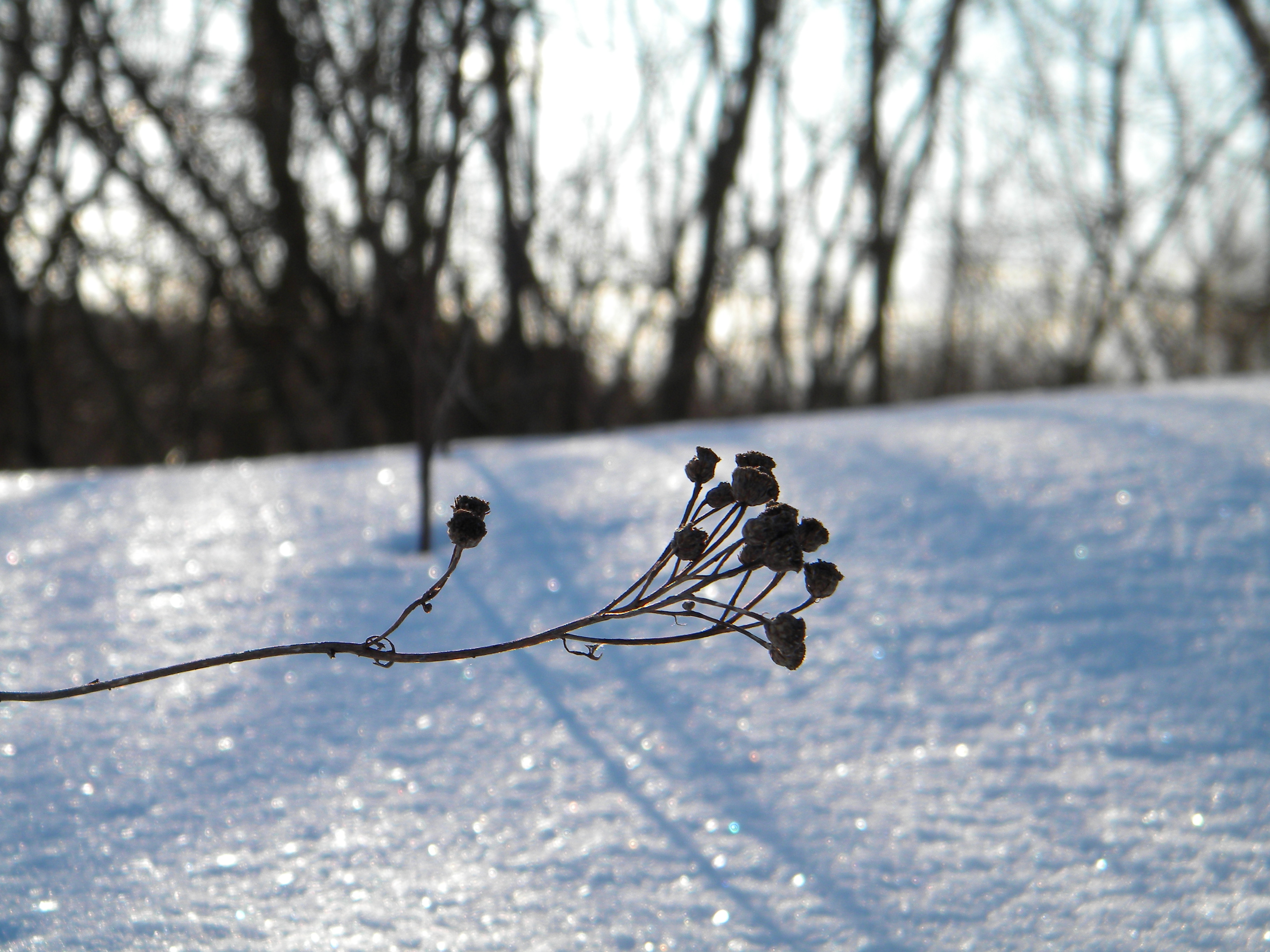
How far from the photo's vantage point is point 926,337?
8.76m

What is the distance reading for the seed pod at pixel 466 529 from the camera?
27.0 inches

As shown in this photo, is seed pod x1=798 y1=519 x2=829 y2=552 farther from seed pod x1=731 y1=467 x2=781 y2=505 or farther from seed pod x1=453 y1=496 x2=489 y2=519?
seed pod x1=453 y1=496 x2=489 y2=519

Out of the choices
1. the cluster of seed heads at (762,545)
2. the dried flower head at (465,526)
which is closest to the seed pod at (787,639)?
the cluster of seed heads at (762,545)

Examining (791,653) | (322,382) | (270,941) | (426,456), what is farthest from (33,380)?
(791,653)

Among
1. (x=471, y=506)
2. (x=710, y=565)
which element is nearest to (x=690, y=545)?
(x=710, y=565)

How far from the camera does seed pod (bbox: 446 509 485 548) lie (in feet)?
2.25

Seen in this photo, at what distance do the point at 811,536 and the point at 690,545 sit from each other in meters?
0.09

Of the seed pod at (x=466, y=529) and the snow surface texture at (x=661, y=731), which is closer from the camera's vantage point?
the seed pod at (x=466, y=529)

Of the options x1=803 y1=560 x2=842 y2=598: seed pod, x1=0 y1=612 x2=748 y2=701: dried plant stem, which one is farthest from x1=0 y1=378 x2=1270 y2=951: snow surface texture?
x1=803 y1=560 x2=842 y2=598: seed pod

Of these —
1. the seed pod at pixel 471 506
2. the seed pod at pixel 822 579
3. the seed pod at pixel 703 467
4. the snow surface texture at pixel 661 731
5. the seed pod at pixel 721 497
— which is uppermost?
the seed pod at pixel 703 467

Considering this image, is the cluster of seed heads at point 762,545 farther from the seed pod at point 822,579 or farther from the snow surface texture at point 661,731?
the snow surface texture at point 661,731

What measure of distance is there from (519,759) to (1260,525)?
1.24 m

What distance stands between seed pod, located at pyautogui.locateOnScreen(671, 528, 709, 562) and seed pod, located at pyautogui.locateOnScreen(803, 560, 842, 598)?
0.09 meters

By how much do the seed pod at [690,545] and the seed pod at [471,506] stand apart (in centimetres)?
15
